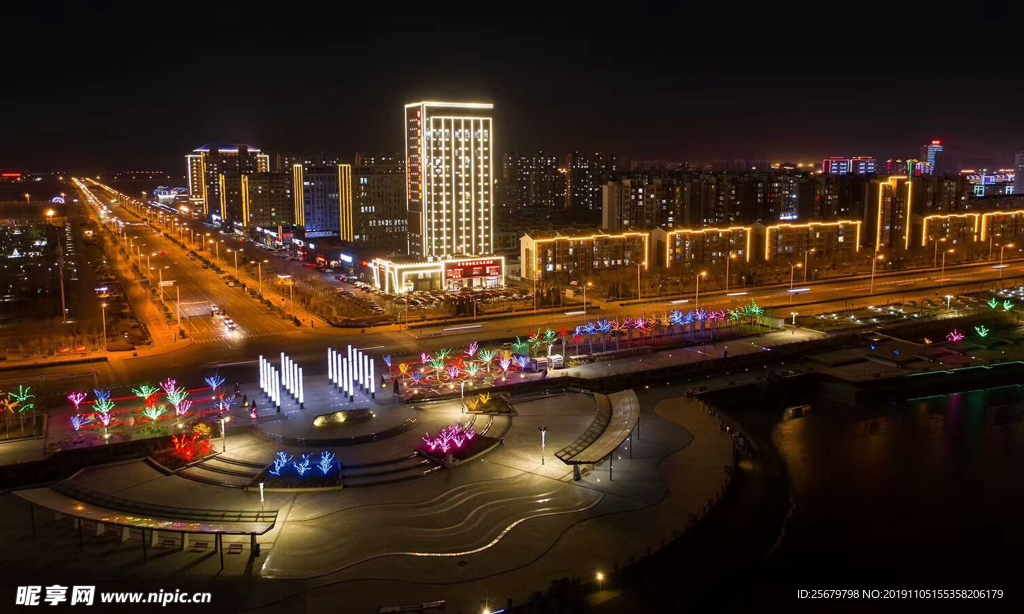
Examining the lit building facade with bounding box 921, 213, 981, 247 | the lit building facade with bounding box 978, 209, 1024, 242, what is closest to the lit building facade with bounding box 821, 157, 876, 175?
the lit building facade with bounding box 978, 209, 1024, 242

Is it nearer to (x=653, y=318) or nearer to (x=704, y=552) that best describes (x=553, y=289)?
(x=653, y=318)

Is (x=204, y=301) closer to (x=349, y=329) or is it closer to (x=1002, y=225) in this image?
(x=349, y=329)

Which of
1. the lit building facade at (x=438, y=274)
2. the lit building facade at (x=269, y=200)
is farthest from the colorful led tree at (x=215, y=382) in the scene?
the lit building facade at (x=269, y=200)

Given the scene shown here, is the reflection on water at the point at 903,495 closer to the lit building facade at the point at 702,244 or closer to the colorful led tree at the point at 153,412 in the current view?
the colorful led tree at the point at 153,412

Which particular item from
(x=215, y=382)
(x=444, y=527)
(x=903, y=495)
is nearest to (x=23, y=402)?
(x=215, y=382)

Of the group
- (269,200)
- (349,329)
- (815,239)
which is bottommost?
(349,329)

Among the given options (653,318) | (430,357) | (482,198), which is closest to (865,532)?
(430,357)

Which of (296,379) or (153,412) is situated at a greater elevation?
(296,379)
